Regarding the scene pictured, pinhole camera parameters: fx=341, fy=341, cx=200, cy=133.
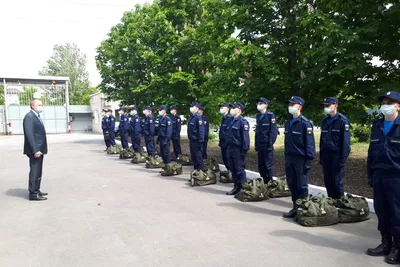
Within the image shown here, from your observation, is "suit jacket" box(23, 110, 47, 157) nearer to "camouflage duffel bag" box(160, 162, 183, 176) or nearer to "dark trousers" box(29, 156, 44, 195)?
"dark trousers" box(29, 156, 44, 195)

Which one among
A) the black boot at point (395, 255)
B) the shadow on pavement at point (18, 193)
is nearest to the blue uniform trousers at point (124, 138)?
the shadow on pavement at point (18, 193)

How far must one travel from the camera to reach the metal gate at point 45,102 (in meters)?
37.2

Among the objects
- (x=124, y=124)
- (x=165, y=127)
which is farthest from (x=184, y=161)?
(x=124, y=124)

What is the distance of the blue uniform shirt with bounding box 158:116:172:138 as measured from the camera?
11664 mm

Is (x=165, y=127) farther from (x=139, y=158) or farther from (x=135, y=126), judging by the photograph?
(x=135, y=126)

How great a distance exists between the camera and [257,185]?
23.1ft

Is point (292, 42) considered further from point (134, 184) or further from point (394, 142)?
point (394, 142)

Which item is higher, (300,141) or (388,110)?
(388,110)

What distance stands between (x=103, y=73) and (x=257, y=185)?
19.4 meters

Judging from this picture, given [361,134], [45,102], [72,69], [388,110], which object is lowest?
[361,134]

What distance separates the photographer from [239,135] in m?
7.59

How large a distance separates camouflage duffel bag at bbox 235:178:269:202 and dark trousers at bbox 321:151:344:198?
132 cm

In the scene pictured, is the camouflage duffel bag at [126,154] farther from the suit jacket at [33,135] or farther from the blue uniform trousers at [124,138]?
the suit jacket at [33,135]

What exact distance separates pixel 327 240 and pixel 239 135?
3.31 meters
